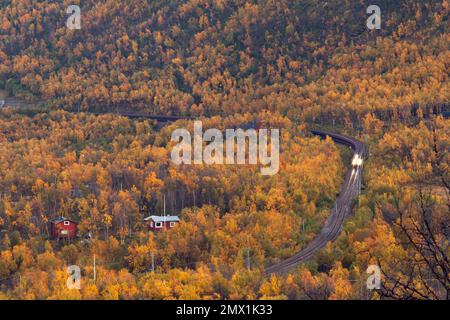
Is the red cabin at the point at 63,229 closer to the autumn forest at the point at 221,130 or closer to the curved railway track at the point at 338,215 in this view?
the autumn forest at the point at 221,130

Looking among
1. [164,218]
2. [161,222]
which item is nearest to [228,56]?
[164,218]

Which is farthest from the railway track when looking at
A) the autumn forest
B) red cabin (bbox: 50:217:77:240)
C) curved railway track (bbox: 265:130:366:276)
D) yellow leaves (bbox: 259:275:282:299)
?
red cabin (bbox: 50:217:77:240)

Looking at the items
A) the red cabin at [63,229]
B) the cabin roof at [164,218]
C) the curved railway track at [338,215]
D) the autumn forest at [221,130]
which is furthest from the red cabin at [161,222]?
the curved railway track at [338,215]

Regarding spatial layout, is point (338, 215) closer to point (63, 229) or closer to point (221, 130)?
point (63, 229)

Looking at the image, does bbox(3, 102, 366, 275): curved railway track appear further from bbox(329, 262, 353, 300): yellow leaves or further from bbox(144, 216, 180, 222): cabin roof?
bbox(144, 216, 180, 222): cabin roof

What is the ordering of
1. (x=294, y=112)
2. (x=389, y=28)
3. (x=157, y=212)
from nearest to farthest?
1. (x=157, y=212)
2. (x=294, y=112)
3. (x=389, y=28)

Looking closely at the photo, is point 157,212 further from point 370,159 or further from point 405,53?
point 405,53
